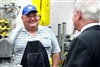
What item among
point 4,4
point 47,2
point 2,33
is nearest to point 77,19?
point 47,2

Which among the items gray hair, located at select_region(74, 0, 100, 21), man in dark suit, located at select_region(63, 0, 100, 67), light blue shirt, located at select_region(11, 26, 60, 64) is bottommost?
light blue shirt, located at select_region(11, 26, 60, 64)

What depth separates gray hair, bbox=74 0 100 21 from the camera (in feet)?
5.40

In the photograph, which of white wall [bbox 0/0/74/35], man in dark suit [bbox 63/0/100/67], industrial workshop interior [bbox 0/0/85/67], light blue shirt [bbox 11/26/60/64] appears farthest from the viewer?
white wall [bbox 0/0/74/35]

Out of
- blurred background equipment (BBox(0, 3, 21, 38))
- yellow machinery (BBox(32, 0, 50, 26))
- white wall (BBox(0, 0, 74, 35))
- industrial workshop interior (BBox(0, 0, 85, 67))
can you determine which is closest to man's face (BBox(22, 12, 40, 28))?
industrial workshop interior (BBox(0, 0, 85, 67))

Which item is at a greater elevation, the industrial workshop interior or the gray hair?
the gray hair

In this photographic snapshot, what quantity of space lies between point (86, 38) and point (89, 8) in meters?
0.19

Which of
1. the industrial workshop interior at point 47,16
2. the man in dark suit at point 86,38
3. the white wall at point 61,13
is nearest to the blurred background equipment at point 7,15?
the industrial workshop interior at point 47,16

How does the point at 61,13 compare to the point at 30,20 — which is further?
the point at 61,13

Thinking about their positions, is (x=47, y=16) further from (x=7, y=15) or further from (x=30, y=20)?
(x=30, y=20)

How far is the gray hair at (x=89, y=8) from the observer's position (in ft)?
5.40

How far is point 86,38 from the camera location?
158 cm

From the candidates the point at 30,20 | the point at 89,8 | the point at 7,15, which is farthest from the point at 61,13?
the point at 89,8

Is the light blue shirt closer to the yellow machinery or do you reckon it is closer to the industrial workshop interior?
the industrial workshop interior

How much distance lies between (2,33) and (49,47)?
341 centimetres
